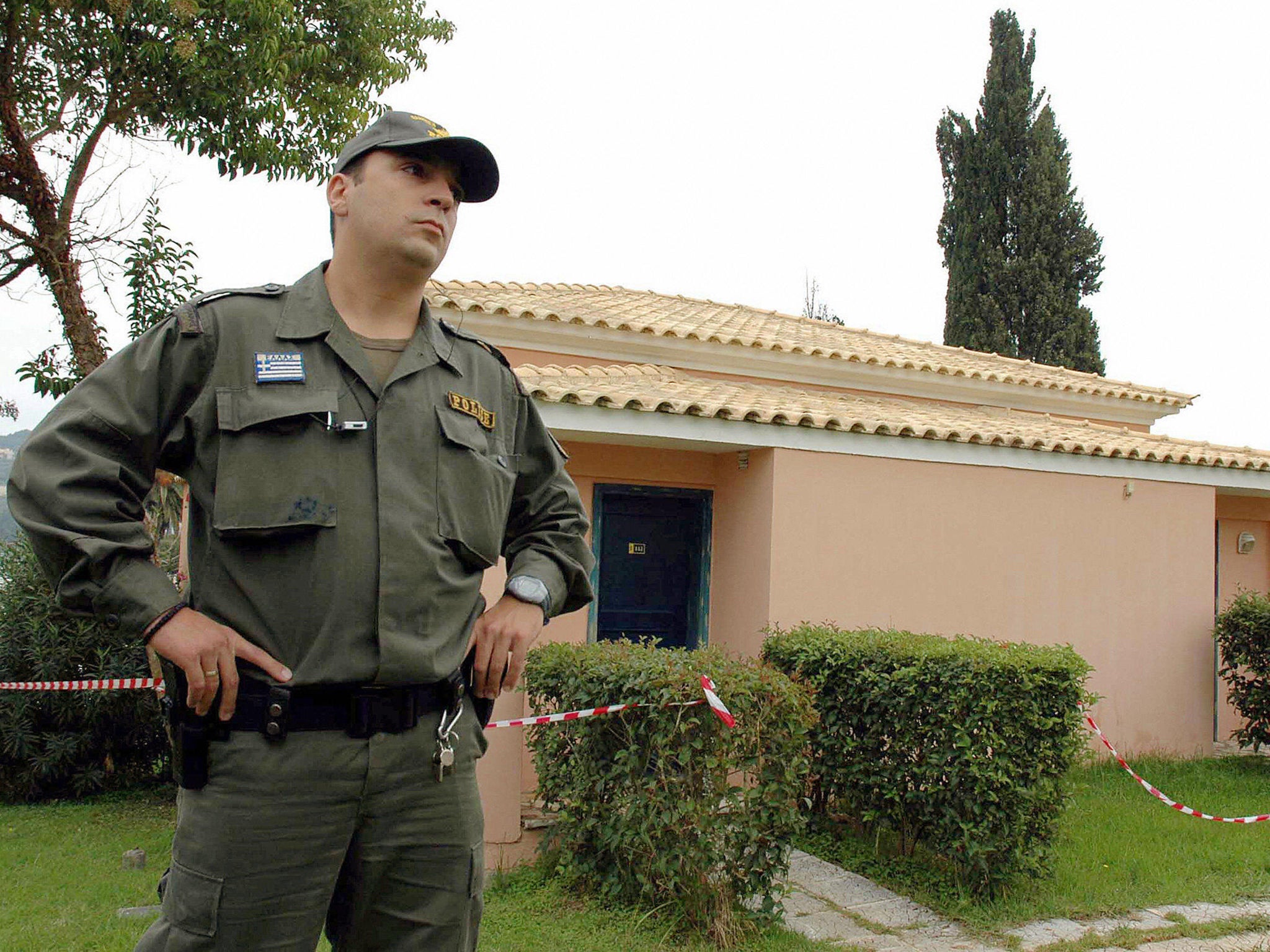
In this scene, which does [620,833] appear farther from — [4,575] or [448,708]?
[4,575]

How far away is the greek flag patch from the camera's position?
72.1 inches

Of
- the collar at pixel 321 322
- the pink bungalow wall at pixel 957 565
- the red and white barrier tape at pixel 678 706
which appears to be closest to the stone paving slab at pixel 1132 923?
the red and white barrier tape at pixel 678 706

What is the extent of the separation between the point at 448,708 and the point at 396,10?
27.2 ft

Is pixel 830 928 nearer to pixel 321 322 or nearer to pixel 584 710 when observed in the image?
pixel 584 710

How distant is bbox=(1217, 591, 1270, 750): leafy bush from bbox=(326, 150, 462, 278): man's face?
28.9ft

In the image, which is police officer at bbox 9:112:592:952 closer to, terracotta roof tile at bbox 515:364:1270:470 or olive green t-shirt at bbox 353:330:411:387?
olive green t-shirt at bbox 353:330:411:387

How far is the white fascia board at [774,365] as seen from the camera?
29.7ft

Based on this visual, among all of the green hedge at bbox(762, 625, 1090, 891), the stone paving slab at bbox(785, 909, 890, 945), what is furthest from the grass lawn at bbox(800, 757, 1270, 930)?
the stone paving slab at bbox(785, 909, 890, 945)

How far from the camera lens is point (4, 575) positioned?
822 cm

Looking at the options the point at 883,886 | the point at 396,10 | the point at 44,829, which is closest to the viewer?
the point at 883,886

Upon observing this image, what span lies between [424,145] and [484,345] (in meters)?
0.51

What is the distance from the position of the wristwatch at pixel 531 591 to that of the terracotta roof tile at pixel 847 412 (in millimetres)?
4253

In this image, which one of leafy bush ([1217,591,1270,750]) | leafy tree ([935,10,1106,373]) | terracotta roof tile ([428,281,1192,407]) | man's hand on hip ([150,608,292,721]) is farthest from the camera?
leafy tree ([935,10,1106,373])

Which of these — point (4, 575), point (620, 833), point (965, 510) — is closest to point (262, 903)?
point (620, 833)
